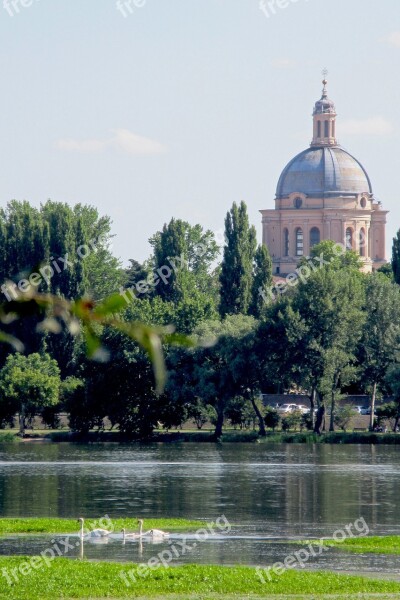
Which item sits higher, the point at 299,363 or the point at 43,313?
the point at 299,363

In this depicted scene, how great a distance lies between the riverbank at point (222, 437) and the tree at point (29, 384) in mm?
1601

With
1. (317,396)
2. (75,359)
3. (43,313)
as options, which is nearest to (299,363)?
(317,396)

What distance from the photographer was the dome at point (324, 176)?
13238 cm

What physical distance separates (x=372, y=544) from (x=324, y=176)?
108 meters

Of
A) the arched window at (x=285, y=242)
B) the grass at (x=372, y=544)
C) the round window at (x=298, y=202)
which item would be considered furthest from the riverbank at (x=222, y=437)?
the round window at (x=298, y=202)

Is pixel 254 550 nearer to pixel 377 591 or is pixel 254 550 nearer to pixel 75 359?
pixel 377 591

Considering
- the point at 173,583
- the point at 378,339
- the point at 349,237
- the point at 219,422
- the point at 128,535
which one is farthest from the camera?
the point at 349,237

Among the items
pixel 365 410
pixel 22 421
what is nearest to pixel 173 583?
pixel 22 421

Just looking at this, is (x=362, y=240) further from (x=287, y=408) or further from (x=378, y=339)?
(x=378, y=339)

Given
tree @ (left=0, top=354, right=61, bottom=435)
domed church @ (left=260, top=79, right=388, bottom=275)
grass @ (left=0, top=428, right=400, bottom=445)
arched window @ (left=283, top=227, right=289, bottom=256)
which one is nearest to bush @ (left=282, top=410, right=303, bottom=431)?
grass @ (left=0, top=428, right=400, bottom=445)

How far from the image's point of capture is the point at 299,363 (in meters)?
72.0

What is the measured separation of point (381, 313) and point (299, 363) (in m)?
6.45

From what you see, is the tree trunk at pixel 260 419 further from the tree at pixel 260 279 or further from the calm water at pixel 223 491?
the tree at pixel 260 279

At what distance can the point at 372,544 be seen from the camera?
2586 cm
